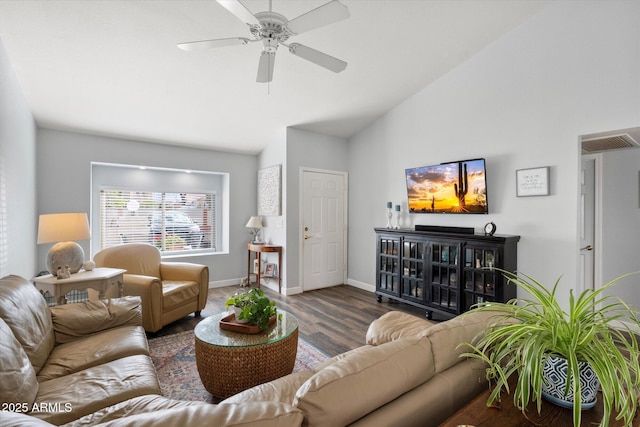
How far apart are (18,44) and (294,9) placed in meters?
2.29

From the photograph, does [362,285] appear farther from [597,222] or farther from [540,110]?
[540,110]

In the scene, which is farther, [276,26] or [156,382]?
[276,26]

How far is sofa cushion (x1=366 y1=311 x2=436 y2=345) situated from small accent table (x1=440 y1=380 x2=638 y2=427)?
107 centimetres

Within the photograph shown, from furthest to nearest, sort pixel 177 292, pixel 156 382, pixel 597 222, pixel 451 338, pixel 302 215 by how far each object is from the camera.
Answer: pixel 302 215
pixel 597 222
pixel 177 292
pixel 156 382
pixel 451 338

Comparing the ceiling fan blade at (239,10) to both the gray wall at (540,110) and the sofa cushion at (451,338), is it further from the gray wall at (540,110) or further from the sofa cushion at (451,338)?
the gray wall at (540,110)

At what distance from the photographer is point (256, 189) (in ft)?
18.4

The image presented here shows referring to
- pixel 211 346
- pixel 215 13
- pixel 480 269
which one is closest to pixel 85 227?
pixel 211 346

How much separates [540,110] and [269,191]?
379 cm

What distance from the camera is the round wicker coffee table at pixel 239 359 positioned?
1948 mm

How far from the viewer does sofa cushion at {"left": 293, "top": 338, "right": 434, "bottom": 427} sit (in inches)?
32.3

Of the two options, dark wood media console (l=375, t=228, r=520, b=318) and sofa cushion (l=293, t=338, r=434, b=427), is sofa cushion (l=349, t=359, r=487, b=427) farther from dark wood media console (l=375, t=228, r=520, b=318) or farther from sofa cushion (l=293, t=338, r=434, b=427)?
dark wood media console (l=375, t=228, r=520, b=318)

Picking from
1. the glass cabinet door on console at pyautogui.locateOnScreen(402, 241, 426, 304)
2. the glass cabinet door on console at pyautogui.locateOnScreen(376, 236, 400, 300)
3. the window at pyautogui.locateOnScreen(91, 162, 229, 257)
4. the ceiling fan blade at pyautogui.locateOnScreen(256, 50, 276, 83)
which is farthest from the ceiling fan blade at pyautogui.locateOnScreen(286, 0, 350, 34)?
the window at pyautogui.locateOnScreen(91, 162, 229, 257)

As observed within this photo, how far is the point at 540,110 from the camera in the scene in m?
3.19

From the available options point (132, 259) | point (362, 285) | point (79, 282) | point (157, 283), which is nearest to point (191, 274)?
point (157, 283)
